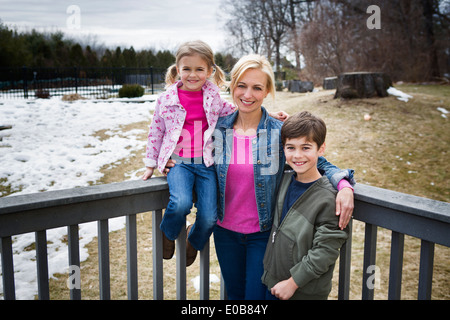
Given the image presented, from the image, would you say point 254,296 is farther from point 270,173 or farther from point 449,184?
point 449,184

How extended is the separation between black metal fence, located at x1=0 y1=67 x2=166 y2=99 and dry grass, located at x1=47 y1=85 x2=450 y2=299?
33.2 feet

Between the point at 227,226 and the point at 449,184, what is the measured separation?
4.81m

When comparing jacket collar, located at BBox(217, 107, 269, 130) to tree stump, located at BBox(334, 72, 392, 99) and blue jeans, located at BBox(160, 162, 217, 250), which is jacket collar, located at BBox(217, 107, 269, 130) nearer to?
blue jeans, located at BBox(160, 162, 217, 250)

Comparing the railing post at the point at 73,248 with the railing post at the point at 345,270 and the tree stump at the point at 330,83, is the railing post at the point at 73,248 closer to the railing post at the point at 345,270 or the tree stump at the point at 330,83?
the railing post at the point at 345,270

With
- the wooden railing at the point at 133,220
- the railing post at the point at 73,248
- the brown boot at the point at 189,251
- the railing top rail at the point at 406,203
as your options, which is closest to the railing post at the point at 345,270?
the wooden railing at the point at 133,220

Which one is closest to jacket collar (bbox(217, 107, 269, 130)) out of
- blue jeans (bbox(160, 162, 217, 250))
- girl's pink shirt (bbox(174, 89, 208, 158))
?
girl's pink shirt (bbox(174, 89, 208, 158))

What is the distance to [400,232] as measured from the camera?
169cm

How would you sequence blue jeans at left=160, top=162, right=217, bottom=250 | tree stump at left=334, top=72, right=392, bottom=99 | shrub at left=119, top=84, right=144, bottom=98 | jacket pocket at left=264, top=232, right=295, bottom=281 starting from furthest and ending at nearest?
shrub at left=119, top=84, right=144, bottom=98 < tree stump at left=334, top=72, right=392, bottom=99 < blue jeans at left=160, top=162, right=217, bottom=250 < jacket pocket at left=264, top=232, right=295, bottom=281

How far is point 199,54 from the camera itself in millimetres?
2193

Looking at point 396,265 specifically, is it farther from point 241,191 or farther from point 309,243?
point 241,191

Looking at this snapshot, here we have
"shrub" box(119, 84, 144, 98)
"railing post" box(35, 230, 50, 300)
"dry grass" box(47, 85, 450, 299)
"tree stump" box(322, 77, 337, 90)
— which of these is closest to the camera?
"railing post" box(35, 230, 50, 300)

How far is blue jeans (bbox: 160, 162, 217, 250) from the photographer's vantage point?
190cm

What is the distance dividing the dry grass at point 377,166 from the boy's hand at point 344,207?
7.32 ft
